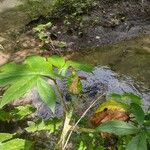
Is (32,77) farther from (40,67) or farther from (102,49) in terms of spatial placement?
(102,49)

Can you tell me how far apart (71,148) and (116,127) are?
3.90 feet

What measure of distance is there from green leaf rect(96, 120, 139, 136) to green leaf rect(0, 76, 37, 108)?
315mm

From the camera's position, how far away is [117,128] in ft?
4.44

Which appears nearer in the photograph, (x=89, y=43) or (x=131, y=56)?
(x=131, y=56)

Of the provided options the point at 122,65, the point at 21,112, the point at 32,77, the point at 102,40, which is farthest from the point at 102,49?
the point at 32,77

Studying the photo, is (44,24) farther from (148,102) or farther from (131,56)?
(148,102)

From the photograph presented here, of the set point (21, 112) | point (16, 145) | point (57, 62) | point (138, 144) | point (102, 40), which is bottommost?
point (102, 40)

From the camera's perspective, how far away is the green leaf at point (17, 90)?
130 centimetres

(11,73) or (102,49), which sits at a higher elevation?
(11,73)

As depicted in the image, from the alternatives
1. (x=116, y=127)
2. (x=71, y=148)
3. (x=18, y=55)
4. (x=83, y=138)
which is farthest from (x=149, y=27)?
(x=116, y=127)

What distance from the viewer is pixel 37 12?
4805mm

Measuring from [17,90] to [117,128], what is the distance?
0.42 meters

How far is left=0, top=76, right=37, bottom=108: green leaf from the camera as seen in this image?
4.26ft

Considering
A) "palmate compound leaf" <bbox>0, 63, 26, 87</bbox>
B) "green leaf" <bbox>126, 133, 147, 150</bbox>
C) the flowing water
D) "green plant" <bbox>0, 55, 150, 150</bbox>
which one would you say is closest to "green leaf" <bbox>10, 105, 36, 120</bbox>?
"green plant" <bbox>0, 55, 150, 150</bbox>
